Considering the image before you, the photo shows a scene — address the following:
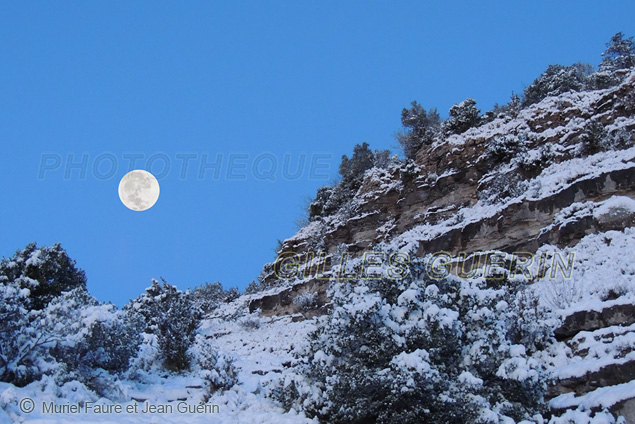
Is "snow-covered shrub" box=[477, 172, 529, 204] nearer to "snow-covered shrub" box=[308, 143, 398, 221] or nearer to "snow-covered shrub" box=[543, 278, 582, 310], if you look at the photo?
"snow-covered shrub" box=[543, 278, 582, 310]

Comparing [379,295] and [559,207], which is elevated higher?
[559,207]

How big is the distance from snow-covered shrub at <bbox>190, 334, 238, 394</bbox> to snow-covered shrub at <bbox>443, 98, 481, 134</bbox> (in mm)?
18675

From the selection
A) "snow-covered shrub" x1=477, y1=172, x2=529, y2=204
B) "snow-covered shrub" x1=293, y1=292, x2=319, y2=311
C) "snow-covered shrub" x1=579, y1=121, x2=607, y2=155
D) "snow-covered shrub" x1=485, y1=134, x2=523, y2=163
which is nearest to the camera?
"snow-covered shrub" x1=579, y1=121, x2=607, y2=155

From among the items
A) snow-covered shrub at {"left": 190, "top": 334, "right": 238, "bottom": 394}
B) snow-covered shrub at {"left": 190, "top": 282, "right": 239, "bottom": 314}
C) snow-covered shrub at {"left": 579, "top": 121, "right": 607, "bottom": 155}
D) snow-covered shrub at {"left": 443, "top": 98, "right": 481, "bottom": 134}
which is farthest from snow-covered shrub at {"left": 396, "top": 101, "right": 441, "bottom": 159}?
snow-covered shrub at {"left": 190, "top": 334, "right": 238, "bottom": 394}

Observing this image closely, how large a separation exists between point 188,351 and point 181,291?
2.12 meters

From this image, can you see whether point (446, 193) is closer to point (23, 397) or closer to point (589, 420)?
point (589, 420)

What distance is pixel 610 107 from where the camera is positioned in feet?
66.3

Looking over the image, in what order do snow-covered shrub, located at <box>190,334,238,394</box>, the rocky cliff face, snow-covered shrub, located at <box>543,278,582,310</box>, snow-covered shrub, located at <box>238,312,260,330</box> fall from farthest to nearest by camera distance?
snow-covered shrub, located at <box>238,312,260,330</box>
snow-covered shrub, located at <box>190,334,238,394</box>
snow-covered shrub, located at <box>543,278,582,310</box>
the rocky cliff face

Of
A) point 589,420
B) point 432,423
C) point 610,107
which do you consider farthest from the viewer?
point 610,107

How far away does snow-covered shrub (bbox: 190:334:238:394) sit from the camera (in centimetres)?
1198

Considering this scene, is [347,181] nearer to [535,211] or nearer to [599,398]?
[535,211]

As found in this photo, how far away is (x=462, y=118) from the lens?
27438mm

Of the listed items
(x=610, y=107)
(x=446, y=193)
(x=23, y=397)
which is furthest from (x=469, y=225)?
(x=23, y=397)

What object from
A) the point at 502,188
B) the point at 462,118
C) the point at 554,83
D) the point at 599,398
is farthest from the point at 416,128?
the point at 599,398
